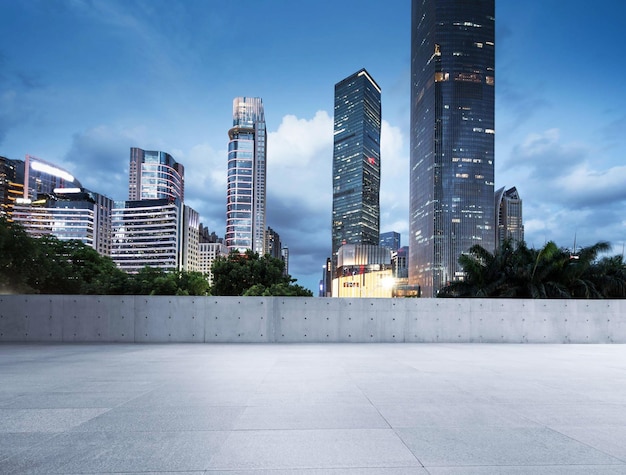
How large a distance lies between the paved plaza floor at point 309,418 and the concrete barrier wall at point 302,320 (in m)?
5.04

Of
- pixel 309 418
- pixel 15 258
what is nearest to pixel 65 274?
pixel 15 258

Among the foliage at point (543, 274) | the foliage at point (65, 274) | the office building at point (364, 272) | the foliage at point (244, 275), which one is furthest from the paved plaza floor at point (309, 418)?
the office building at point (364, 272)

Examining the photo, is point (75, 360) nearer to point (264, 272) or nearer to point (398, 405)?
point (398, 405)

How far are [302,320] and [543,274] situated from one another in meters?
14.0

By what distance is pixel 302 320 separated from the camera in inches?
613

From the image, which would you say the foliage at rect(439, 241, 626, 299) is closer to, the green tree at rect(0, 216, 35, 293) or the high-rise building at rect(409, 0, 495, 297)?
the green tree at rect(0, 216, 35, 293)

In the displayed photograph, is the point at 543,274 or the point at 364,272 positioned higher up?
the point at 364,272

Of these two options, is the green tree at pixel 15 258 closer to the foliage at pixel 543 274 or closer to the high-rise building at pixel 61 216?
the foliage at pixel 543 274

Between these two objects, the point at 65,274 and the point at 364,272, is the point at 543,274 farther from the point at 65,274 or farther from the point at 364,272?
the point at 364,272

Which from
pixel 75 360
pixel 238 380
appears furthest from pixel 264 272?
pixel 238 380

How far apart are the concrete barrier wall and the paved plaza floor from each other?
16.5 feet

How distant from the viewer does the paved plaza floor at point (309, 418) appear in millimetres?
3826

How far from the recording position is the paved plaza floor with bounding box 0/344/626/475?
3826 mm

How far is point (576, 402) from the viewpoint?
6.15 meters
